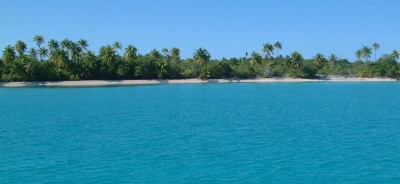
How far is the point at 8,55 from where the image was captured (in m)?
104

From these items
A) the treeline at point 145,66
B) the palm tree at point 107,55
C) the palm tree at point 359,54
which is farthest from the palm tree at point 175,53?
the palm tree at point 359,54

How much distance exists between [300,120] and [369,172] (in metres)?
19.0

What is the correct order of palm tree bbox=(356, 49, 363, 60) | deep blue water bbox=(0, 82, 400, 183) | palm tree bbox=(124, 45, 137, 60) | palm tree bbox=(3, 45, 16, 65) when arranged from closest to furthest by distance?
deep blue water bbox=(0, 82, 400, 183) < palm tree bbox=(3, 45, 16, 65) < palm tree bbox=(124, 45, 137, 60) < palm tree bbox=(356, 49, 363, 60)

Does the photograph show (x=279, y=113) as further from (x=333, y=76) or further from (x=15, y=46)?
(x=333, y=76)

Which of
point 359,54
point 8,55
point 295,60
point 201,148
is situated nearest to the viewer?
point 201,148

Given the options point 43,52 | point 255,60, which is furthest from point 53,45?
point 255,60

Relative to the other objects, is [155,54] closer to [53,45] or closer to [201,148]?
[53,45]

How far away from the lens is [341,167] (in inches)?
820

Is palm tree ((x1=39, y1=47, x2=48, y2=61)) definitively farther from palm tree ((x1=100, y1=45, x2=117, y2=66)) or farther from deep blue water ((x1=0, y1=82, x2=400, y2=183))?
deep blue water ((x1=0, y1=82, x2=400, y2=183))

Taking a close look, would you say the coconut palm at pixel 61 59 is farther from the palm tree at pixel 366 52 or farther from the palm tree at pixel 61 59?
the palm tree at pixel 366 52

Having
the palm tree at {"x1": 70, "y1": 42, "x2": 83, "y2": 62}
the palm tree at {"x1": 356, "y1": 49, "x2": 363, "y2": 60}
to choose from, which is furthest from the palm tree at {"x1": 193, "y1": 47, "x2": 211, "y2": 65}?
the palm tree at {"x1": 356, "y1": 49, "x2": 363, "y2": 60}

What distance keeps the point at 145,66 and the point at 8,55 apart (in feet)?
108

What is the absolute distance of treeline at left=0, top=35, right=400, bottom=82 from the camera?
106m

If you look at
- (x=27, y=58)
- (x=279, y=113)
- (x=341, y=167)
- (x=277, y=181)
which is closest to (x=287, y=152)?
(x=341, y=167)
